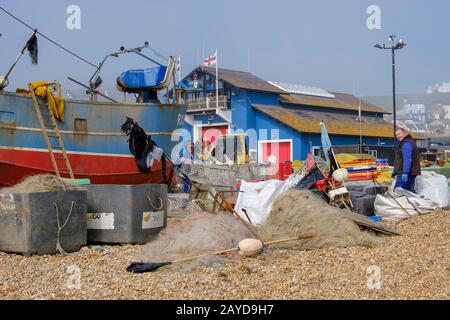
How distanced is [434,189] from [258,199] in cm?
392

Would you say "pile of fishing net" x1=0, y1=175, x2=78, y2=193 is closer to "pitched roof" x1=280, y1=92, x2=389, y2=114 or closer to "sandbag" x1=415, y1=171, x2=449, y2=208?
"sandbag" x1=415, y1=171, x2=449, y2=208

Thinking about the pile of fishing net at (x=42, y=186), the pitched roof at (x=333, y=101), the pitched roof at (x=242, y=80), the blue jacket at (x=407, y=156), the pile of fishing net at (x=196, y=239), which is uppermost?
the pitched roof at (x=242, y=80)

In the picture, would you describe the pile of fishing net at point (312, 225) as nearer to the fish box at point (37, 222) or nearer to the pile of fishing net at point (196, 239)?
the pile of fishing net at point (196, 239)

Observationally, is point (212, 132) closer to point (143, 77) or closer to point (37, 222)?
point (143, 77)

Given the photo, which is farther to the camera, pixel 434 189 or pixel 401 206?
pixel 434 189

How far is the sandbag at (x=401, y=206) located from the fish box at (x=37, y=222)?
543 cm

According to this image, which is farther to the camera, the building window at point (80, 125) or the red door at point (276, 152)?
the red door at point (276, 152)

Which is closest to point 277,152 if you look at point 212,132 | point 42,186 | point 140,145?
point 212,132

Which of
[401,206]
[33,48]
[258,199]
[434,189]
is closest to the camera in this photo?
[258,199]

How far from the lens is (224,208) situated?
27.4 feet

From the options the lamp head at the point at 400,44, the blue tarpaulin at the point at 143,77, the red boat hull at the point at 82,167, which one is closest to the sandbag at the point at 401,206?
the red boat hull at the point at 82,167

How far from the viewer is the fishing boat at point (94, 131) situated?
1280cm

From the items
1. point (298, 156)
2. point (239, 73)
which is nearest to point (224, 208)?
point (298, 156)

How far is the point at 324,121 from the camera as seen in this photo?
3725 centimetres
